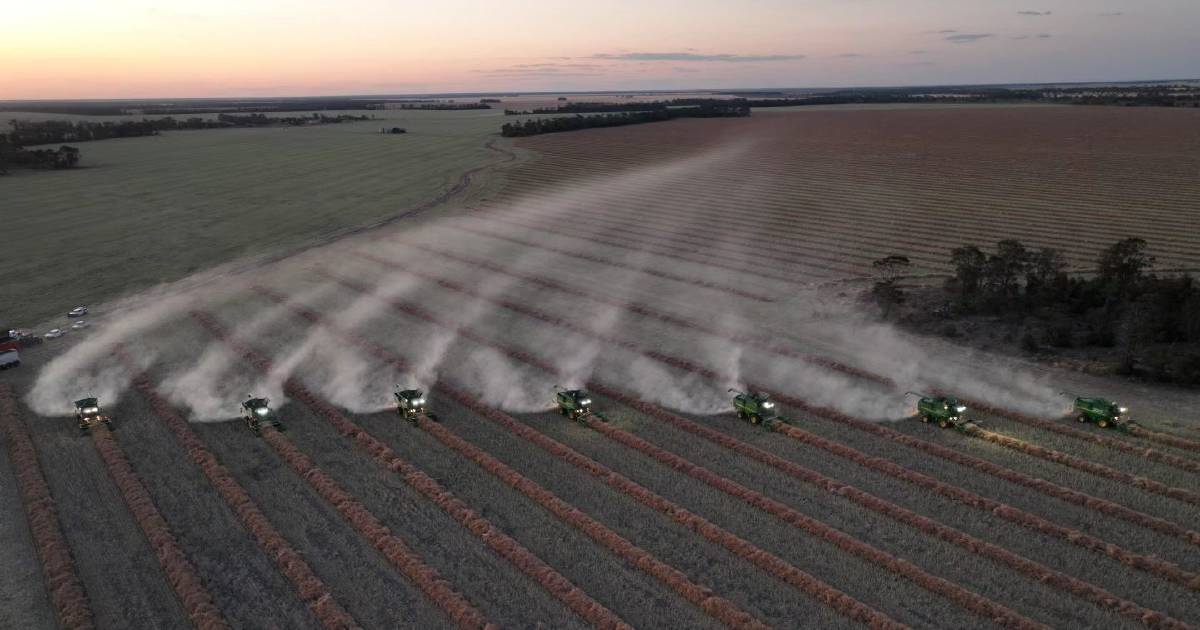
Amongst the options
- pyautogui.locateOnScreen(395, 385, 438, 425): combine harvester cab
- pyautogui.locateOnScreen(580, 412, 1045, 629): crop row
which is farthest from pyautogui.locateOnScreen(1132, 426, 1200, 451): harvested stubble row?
pyautogui.locateOnScreen(395, 385, 438, 425): combine harvester cab

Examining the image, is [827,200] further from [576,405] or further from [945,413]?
[576,405]

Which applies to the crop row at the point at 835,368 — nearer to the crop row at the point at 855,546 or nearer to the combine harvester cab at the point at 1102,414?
the combine harvester cab at the point at 1102,414

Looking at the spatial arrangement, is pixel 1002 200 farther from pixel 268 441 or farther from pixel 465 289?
pixel 268 441

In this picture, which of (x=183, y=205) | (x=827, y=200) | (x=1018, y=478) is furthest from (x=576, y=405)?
(x=183, y=205)

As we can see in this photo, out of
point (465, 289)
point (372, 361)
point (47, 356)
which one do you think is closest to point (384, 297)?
point (465, 289)

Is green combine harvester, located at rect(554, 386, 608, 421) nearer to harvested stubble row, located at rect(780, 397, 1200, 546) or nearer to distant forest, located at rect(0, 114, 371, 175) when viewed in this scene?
harvested stubble row, located at rect(780, 397, 1200, 546)

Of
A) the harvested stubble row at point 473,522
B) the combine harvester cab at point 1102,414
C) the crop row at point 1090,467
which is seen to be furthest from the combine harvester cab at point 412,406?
the combine harvester cab at point 1102,414
